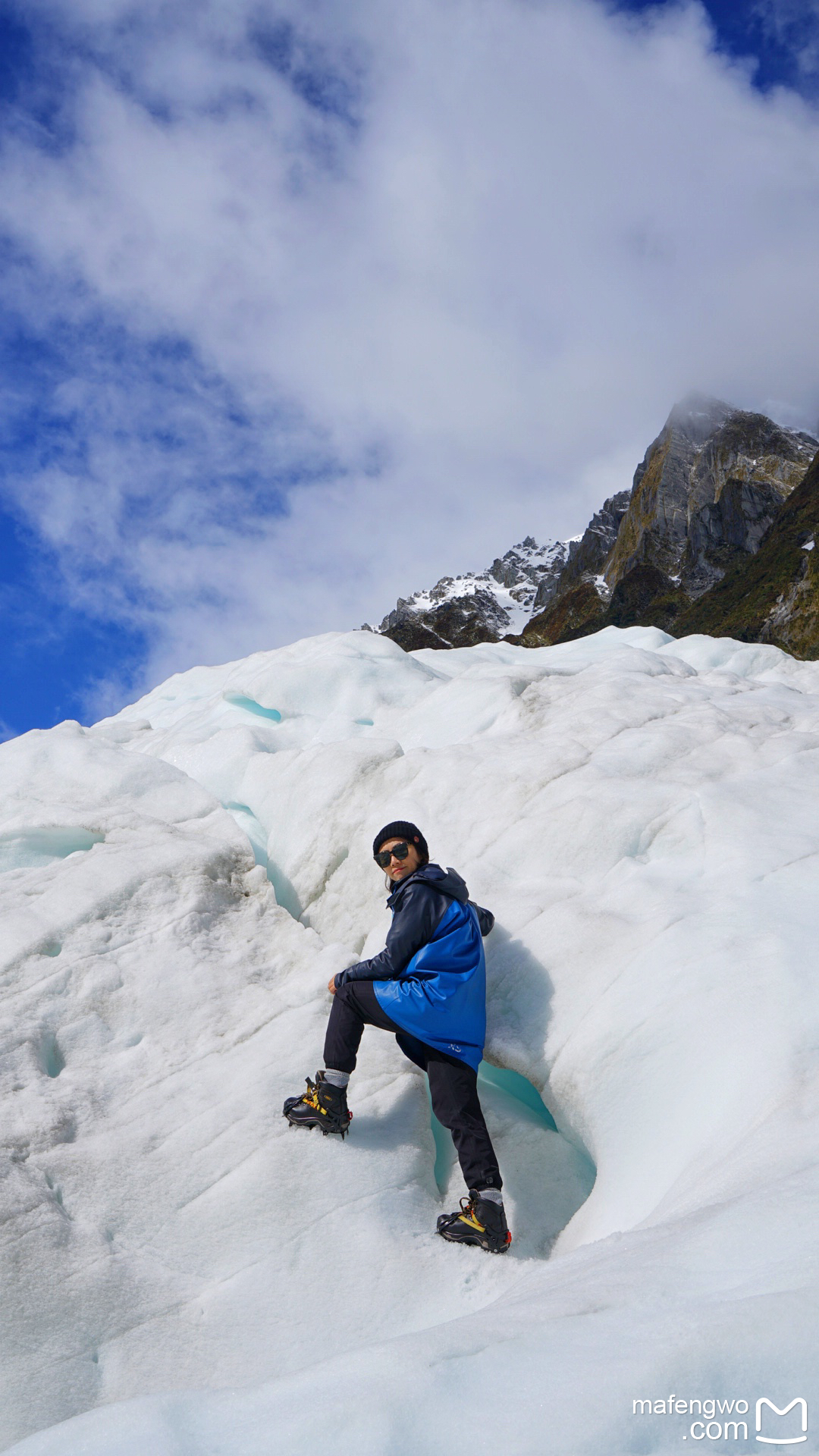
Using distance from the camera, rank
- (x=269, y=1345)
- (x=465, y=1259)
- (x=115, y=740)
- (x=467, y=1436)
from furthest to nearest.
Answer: (x=115, y=740)
(x=465, y=1259)
(x=269, y=1345)
(x=467, y=1436)

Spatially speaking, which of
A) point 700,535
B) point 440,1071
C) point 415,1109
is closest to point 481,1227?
point 440,1071

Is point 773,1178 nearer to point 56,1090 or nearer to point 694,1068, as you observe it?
point 694,1068

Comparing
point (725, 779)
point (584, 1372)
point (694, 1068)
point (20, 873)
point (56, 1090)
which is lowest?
point (584, 1372)

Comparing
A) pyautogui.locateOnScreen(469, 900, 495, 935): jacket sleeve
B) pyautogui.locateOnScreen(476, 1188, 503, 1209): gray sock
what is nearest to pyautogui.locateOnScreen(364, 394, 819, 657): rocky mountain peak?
pyautogui.locateOnScreen(469, 900, 495, 935): jacket sleeve

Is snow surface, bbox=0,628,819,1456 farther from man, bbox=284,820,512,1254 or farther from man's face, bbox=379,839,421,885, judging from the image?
man's face, bbox=379,839,421,885

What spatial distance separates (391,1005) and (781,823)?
2.81m

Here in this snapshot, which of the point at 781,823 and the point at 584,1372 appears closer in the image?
the point at 584,1372

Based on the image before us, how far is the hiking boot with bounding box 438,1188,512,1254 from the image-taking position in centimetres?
344

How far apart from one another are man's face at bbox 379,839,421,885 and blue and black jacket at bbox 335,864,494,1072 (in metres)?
0.20

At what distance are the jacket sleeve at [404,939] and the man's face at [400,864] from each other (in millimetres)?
297

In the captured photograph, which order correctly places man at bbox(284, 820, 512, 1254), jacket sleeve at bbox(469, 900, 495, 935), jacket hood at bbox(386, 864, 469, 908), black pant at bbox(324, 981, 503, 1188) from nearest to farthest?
black pant at bbox(324, 981, 503, 1188)
man at bbox(284, 820, 512, 1254)
jacket hood at bbox(386, 864, 469, 908)
jacket sleeve at bbox(469, 900, 495, 935)

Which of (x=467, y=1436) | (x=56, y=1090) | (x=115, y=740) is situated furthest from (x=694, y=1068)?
(x=115, y=740)

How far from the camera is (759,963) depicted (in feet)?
12.5

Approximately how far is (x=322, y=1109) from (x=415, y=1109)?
596 mm
